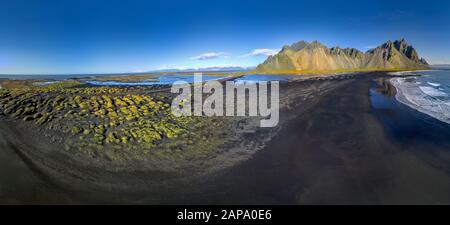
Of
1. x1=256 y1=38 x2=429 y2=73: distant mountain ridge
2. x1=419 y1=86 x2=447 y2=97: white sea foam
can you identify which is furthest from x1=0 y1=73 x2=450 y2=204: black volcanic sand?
x1=256 y1=38 x2=429 y2=73: distant mountain ridge

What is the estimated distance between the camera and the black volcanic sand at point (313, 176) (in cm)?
684

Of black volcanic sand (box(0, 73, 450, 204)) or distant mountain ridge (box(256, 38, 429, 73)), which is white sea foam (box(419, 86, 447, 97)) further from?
distant mountain ridge (box(256, 38, 429, 73))

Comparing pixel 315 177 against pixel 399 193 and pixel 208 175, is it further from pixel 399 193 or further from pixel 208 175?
pixel 208 175

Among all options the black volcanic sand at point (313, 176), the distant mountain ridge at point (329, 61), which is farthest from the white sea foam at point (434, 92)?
the distant mountain ridge at point (329, 61)

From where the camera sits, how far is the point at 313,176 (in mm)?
8109

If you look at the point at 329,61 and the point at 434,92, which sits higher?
the point at 329,61

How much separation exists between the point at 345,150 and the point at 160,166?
8955mm

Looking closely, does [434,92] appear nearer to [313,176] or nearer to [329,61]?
[313,176]

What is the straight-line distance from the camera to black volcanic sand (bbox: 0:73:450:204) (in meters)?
6.84

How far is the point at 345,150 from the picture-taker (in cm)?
1063

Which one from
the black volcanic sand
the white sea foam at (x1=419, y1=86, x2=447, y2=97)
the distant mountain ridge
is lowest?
the black volcanic sand

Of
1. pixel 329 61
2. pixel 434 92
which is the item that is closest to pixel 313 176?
pixel 434 92

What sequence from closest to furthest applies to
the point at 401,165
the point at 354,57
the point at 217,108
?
1. the point at 401,165
2. the point at 217,108
3. the point at 354,57
